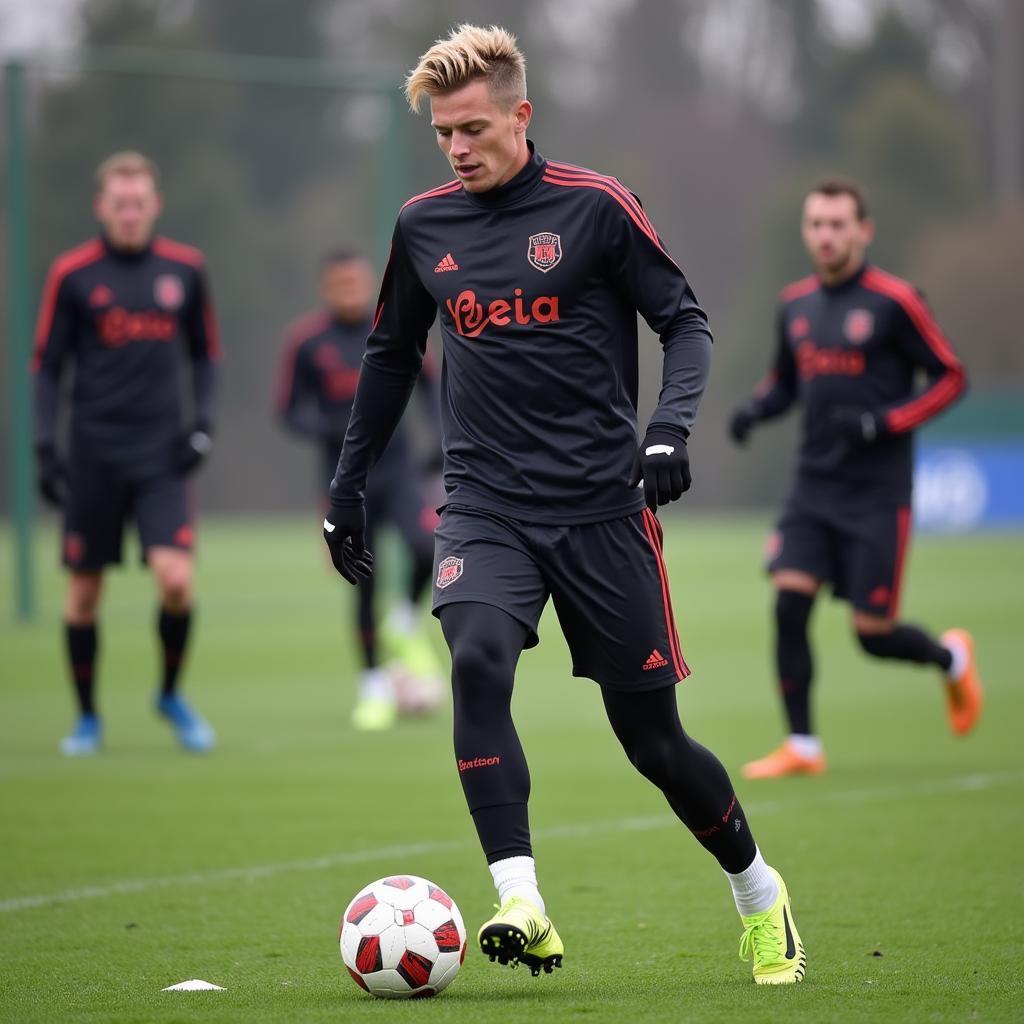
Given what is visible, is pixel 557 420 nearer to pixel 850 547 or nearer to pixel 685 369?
pixel 685 369

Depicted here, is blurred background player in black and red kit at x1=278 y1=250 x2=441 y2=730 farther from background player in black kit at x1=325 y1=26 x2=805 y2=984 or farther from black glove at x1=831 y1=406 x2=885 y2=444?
background player in black kit at x1=325 y1=26 x2=805 y2=984

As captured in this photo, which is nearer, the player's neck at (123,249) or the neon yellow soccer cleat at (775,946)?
the neon yellow soccer cleat at (775,946)

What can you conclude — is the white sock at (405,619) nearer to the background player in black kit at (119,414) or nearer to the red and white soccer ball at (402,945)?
the background player in black kit at (119,414)

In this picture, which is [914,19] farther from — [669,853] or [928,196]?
[669,853]

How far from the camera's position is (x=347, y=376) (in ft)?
36.4

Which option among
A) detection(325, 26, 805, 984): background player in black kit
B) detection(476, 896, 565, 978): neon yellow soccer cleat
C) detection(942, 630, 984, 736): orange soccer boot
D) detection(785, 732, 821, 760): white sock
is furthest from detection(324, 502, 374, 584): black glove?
detection(942, 630, 984, 736): orange soccer boot

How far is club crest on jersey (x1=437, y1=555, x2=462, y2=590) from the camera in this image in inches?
187

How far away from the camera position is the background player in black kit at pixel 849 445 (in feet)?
27.8

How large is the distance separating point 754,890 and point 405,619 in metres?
6.65

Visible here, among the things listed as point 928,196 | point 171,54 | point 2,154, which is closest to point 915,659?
point 2,154

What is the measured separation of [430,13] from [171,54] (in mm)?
16165

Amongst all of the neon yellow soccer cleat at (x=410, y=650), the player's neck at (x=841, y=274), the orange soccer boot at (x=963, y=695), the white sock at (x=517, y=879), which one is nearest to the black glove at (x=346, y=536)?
the white sock at (x=517, y=879)

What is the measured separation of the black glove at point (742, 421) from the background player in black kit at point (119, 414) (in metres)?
2.43

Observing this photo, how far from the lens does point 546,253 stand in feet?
15.8
